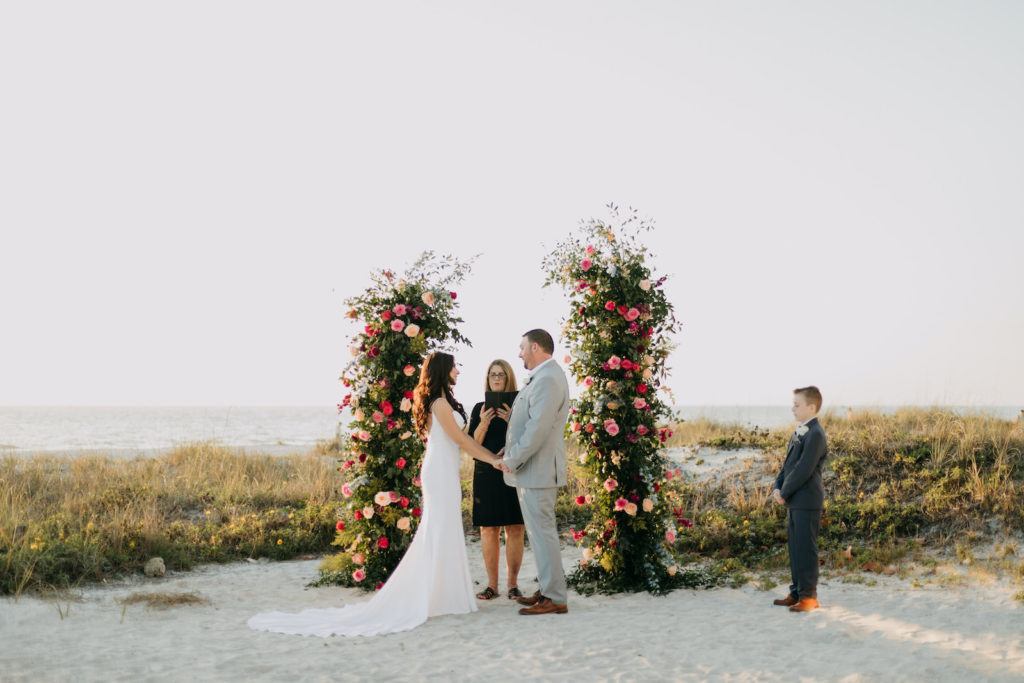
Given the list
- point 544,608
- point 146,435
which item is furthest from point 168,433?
point 544,608

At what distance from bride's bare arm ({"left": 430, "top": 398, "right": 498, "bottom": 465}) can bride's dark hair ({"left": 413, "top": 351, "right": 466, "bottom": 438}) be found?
102 mm

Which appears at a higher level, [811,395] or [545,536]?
[811,395]

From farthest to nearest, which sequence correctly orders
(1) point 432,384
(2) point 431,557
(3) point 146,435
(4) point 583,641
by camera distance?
1. (3) point 146,435
2. (1) point 432,384
3. (2) point 431,557
4. (4) point 583,641

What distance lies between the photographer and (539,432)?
20.8 ft

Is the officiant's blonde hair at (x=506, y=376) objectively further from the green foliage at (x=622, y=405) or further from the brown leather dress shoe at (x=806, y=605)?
the brown leather dress shoe at (x=806, y=605)

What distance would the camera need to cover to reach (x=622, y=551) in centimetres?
750

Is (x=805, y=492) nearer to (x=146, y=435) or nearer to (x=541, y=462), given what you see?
(x=541, y=462)

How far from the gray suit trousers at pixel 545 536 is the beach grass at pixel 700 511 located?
4.25ft

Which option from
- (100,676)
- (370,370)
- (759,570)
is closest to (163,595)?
(100,676)

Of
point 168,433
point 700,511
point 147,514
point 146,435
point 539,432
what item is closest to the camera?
point 539,432

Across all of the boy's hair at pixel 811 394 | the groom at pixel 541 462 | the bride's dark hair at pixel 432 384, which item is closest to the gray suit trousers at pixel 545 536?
the groom at pixel 541 462

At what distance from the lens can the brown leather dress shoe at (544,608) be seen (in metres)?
6.51

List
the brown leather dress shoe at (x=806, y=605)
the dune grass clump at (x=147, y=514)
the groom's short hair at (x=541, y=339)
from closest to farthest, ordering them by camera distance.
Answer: the brown leather dress shoe at (x=806, y=605), the groom's short hair at (x=541, y=339), the dune grass clump at (x=147, y=514)

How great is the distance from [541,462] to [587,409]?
124 cm
